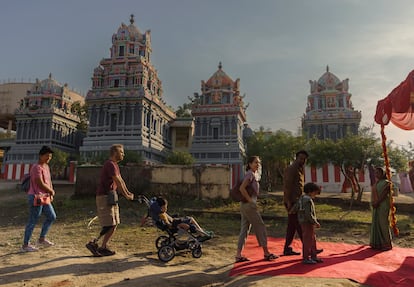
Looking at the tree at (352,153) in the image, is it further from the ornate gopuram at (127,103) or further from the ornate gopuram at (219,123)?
the ornate gopuram at (127,103)

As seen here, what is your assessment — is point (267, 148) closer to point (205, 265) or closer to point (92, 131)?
point (92, 131)

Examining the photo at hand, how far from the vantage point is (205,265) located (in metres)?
4.82

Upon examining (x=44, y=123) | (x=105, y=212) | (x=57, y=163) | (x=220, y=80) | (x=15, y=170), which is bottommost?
(x=105, y=212)

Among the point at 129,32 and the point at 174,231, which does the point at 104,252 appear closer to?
the point at 174,231

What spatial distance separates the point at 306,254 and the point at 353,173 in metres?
13.2

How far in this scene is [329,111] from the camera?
112ft

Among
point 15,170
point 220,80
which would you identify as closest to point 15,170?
point 15,170

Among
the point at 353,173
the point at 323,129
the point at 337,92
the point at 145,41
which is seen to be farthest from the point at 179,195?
the point at 337,92

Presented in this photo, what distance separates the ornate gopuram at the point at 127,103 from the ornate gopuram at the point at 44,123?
7185 millimetres

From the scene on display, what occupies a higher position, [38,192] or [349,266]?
[38,192]

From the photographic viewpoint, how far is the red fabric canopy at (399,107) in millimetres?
6166

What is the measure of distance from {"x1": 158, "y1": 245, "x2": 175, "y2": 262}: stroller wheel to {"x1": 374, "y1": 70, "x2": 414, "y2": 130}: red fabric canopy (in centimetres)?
519

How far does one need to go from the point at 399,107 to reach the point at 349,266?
3.72 metres

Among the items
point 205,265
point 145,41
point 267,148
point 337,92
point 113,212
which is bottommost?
point 205,265
